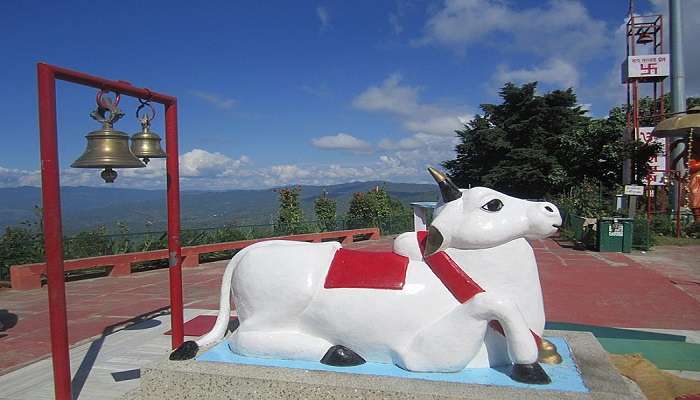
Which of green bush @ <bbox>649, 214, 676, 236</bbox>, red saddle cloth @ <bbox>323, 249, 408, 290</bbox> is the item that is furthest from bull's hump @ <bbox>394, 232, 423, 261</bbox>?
green bush @ <bbox>649, 214, 676, 236</bbox>

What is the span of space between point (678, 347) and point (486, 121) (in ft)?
89.9

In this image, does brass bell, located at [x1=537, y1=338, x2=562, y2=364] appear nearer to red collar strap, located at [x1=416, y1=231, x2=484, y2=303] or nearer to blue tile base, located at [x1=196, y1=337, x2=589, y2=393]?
blue tile base, located at [x1=196, y1=337, x2=589, y2=393]

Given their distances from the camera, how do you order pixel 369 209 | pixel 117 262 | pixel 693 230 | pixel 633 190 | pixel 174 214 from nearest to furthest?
pixel 174 214 → pixel 117 262 → pixel 633 190 → pixel 693 230 → pixel 369 209

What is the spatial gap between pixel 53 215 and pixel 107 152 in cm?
52

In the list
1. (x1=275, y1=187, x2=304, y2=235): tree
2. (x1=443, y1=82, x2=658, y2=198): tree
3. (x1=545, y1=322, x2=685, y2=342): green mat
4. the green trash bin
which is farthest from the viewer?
(x1=443, y1=82, x2=658, y2=198): tree

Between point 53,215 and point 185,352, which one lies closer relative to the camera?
point 53,215

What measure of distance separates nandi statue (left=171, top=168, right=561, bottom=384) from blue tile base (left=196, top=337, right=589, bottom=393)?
0.04 metres

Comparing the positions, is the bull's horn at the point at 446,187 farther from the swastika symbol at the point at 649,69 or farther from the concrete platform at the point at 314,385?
the swastika symbol at the point at 649,69

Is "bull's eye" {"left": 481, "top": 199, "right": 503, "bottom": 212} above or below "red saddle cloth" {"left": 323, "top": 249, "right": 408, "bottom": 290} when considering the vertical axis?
above

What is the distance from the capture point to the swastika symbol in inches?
864

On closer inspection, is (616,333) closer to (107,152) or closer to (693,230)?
(107,152)

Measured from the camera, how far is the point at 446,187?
10.1ft

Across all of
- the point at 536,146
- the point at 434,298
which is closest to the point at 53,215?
the point at 434,298

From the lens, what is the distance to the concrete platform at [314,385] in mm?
2664
